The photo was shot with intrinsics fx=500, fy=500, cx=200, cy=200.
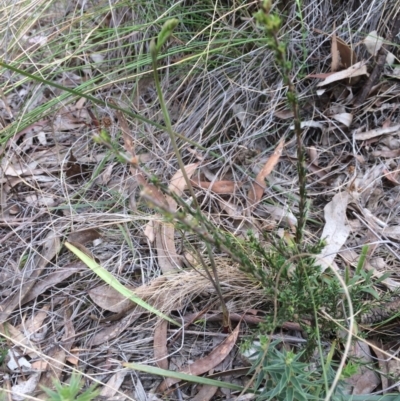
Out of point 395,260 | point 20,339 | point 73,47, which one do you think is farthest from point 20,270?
point 395,260

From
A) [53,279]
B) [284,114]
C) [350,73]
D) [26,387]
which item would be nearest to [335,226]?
[284,114]

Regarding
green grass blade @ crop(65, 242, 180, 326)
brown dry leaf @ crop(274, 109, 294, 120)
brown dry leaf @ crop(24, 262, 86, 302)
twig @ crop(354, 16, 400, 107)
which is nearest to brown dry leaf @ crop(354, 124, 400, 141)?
twig @ crop(354, 16, 400, 107)

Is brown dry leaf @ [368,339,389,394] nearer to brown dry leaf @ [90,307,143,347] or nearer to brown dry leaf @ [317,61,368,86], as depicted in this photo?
brown dry leaf @ [90,307,143,347]

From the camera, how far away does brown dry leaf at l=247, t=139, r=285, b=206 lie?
1613 mm

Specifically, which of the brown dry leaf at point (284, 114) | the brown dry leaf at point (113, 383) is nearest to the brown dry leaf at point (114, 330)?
the brown dry leaf at point (113, 383)

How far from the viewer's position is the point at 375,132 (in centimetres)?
171

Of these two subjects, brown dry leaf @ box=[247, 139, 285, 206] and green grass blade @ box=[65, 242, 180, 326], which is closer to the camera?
green grass blade @ box=[65, 242, 180, 326]

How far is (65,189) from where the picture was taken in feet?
5.75

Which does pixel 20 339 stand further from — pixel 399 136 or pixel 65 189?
pixel 399 136

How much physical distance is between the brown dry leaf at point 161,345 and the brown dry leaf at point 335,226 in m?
0.46

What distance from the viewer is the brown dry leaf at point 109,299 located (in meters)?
1.42

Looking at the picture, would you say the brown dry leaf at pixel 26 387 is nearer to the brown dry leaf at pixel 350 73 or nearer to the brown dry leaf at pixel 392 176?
the brown dry leaf at pixel 392 176

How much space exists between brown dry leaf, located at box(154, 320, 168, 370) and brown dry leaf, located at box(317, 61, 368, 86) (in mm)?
1019

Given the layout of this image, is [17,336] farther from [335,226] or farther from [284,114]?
[284,114]
